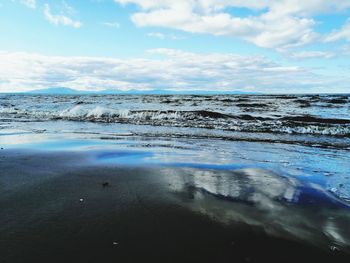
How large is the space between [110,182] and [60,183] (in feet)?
2.95

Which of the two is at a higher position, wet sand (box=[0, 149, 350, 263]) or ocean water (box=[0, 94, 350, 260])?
wet sand (box=[0, 149, 350, 263])

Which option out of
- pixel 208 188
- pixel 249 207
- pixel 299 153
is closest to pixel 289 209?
pixel 249 207

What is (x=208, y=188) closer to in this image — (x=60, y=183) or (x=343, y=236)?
(x=343, y=236)

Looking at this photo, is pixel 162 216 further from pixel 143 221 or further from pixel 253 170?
pixel 253 170

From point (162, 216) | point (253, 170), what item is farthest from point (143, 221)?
point (253, 170)

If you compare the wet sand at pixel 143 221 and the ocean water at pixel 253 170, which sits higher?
the wet sand at pixel 143 221

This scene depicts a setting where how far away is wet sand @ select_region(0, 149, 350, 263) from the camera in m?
3.23

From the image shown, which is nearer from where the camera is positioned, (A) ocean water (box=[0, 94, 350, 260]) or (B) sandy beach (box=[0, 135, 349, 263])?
(B) sandy beach (box=[0, 135, 349, 263])

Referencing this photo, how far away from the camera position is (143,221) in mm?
4016

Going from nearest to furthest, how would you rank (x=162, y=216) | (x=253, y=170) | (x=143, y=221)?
(x=143, y=221), (x=162, y=216), (x=253, y=170)

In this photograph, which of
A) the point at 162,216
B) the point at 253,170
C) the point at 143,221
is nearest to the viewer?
the point at 143,221

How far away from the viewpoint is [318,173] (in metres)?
6.94

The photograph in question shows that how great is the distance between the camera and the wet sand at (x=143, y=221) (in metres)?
3.23

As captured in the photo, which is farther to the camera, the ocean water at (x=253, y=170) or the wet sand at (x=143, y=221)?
the ocean water at (x=253, y=170)
